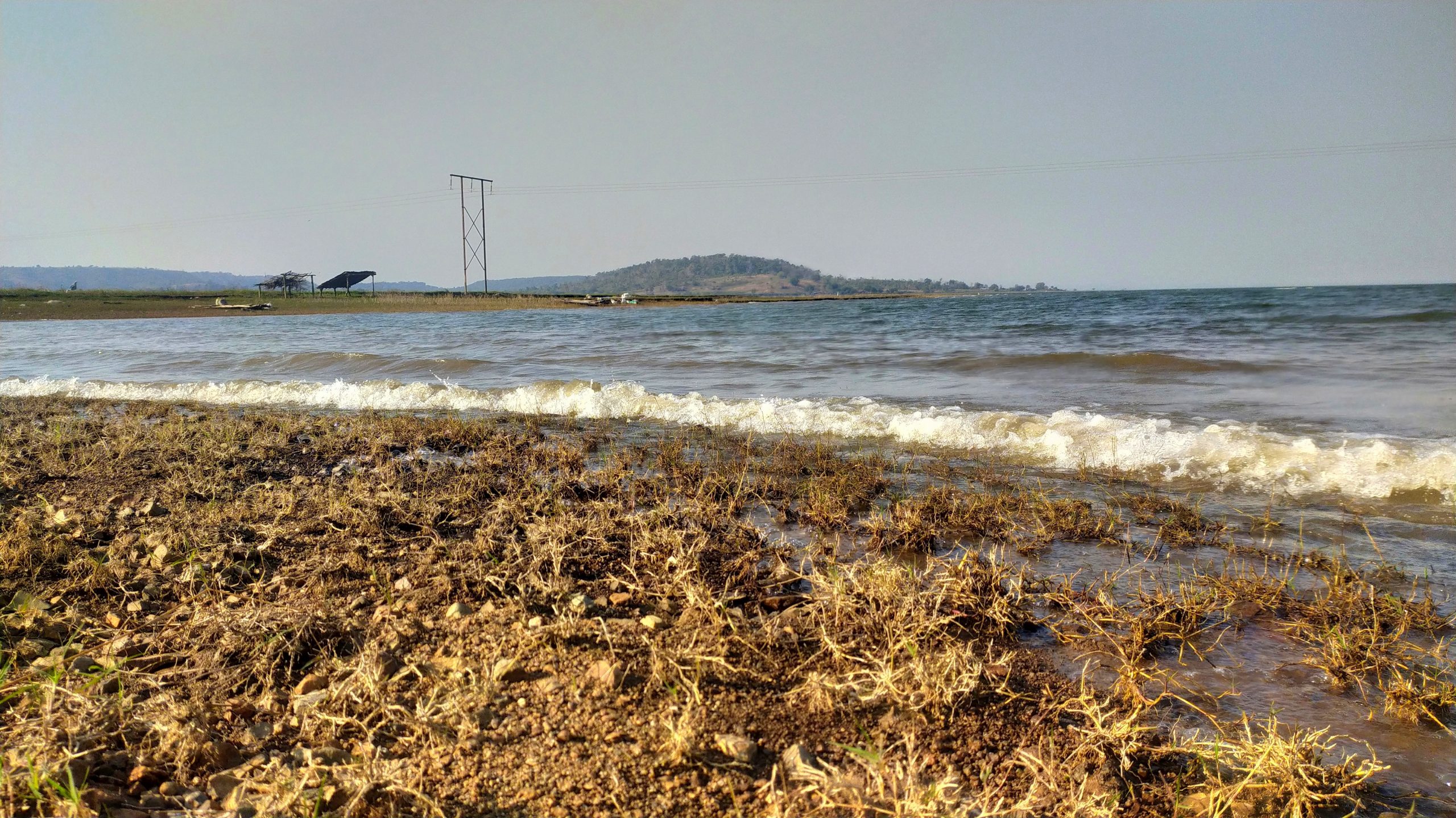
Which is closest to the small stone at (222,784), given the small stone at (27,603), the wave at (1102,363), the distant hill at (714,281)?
the small stone at (27,603)

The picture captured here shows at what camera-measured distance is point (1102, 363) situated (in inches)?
526

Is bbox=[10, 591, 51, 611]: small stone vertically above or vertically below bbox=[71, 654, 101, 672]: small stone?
above

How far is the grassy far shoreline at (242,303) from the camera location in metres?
40.9

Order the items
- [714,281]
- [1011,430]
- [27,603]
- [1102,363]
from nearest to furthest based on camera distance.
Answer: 1. [27,603]
2. [1011,430]
3. [1102,363]
4. [714,281]

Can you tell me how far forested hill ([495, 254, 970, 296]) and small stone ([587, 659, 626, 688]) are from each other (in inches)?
4616

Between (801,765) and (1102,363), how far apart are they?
13342 mm

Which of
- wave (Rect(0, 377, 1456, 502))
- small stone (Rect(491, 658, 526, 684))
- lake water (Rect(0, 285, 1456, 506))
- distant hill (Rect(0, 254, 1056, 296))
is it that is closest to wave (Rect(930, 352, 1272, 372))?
lake water (Rect(0, 285, 1456, 506))

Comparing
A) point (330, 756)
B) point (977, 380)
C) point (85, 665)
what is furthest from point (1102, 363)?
point (85, 665)

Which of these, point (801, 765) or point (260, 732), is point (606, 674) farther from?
point (260, 732)

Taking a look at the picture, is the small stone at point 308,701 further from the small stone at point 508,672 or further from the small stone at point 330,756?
the small stone at point 508,672

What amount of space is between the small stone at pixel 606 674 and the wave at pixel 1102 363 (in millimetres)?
11189

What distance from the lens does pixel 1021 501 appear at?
469cm

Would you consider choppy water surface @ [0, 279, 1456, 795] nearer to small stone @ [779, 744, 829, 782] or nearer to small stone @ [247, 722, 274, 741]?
small stone @ [779, 744, 829, 782]

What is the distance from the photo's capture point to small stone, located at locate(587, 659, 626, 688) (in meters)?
2.36
